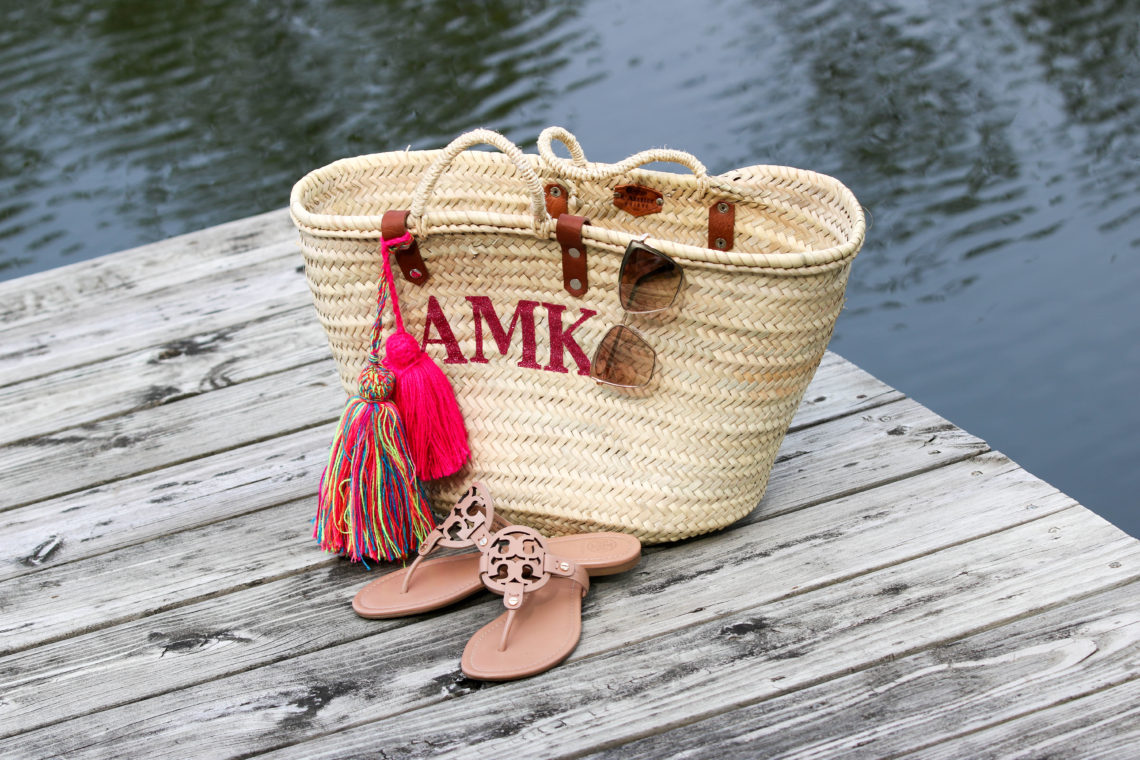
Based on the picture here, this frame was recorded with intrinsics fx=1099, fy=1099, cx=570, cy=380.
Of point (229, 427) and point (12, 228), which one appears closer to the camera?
point (229, 427)

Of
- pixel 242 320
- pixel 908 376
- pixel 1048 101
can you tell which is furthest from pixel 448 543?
pixel 1048 101

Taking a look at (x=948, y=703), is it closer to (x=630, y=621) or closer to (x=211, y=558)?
(x=630, y=621)

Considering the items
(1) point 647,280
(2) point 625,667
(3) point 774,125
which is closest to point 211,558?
(2) point 625,667

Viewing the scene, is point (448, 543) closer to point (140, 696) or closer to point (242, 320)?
point (140, 696)

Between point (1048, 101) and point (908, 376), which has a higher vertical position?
point (1048, 101)

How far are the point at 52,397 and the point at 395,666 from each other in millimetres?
1103

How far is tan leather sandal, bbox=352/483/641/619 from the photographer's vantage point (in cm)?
139

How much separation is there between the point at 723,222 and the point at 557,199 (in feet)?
0.78

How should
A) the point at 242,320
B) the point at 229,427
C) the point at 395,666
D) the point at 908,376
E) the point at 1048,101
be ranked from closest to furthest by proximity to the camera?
the point at 395,666, the point at 229,427, the point at 242,320, the point at 908,376, the point at 1048,101

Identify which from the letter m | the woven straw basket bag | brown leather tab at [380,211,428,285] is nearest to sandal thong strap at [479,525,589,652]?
the woven straw basket bag

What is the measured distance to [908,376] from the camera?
2.50 meters

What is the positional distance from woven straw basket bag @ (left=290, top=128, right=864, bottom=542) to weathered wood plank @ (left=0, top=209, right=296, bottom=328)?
3.38 feet

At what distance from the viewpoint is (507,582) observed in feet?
4.36

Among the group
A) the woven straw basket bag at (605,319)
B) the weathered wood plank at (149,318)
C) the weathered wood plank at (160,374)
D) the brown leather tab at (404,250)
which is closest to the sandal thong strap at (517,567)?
the woven straw basket bag at (605,319)
